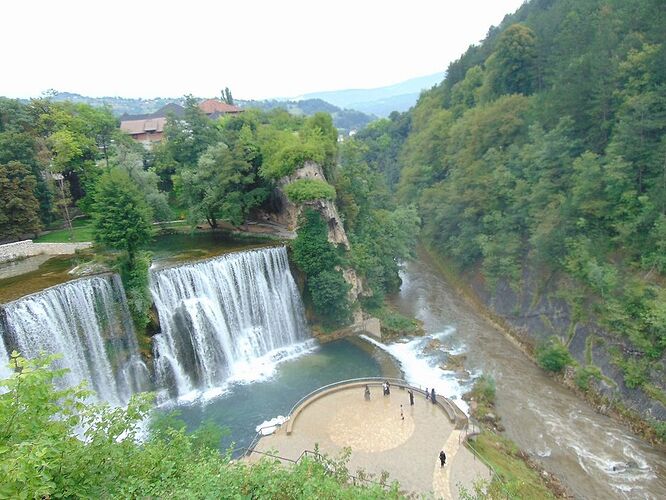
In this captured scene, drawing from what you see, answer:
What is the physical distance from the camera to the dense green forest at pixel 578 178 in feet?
81.1

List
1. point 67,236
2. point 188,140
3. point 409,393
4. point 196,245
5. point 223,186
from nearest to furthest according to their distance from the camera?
1. point 409,393
2. point 67,236
3. point 196,245
4. point 223,186
5. point 188,140

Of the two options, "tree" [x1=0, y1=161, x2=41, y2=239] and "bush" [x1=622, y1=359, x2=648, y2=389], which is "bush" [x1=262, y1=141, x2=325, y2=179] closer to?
"tree" [x1=0, y1=161, x2=41, y2=239]

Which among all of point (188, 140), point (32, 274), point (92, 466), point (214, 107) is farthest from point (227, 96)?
point (92, 466)

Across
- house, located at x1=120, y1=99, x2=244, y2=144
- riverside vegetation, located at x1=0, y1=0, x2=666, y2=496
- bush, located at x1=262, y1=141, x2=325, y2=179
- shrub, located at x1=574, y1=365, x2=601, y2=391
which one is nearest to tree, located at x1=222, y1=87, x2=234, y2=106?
house, located at x1=120, y1=99, x2=244, y2=144

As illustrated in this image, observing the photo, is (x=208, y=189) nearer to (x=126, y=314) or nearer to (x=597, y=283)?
(x=126, y=314)

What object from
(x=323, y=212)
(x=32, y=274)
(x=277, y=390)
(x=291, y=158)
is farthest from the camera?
(x=291, y=158)

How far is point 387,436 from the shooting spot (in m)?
18.9

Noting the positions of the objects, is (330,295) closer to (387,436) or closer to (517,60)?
(387,436)

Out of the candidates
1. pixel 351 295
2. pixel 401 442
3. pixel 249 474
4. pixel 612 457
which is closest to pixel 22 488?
pixel 249 474

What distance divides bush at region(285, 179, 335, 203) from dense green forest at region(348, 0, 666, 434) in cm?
1303

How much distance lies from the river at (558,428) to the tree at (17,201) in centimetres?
2692

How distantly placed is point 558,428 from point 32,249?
30.7m

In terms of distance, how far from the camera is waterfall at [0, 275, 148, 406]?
2009 cm

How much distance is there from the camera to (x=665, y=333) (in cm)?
2166
